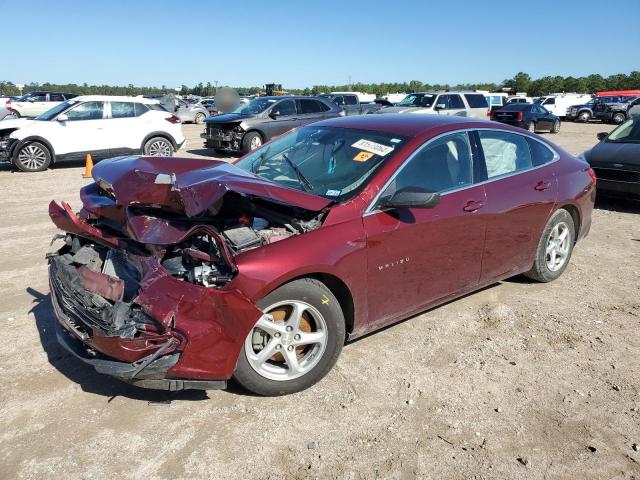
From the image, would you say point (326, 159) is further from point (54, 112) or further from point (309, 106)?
point (309, 106)

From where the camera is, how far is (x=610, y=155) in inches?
336

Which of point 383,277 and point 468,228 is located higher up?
point 468,228

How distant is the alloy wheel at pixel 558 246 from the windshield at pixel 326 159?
7.29ft

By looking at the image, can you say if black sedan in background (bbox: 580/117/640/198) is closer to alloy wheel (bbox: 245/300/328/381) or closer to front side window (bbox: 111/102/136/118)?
alloy wheel (bbox: 245/300/328/381)

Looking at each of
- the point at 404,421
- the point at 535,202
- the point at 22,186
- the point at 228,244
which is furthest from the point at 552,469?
the point at 22,186

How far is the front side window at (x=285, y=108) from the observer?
15.4 meters

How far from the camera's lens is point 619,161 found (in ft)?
27.2

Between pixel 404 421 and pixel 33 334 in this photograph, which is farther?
pixel 33 334

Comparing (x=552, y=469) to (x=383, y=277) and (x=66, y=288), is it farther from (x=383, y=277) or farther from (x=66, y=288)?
(x=66, y=288)

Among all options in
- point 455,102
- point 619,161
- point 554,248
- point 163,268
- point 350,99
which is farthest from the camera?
point 350,99

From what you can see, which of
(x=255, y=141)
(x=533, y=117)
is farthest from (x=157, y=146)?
(x=533, y=117)

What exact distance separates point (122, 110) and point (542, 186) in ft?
37.6

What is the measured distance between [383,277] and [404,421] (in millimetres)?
Result: 967

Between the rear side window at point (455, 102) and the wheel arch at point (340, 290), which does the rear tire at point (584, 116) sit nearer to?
the rear side window at point (455, 102)
